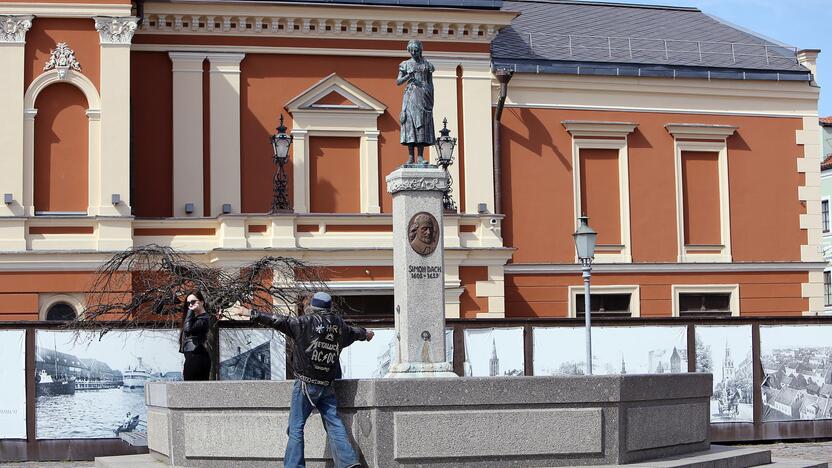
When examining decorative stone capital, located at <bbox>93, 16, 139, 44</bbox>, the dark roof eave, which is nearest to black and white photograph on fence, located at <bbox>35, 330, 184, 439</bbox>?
decorative stone capital, located at <bbox>93, 16, 139, 44</bbox>

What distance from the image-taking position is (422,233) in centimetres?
1552

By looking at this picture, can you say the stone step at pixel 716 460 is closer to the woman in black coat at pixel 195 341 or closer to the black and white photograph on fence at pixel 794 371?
the woman in black coat at pixel 195 341

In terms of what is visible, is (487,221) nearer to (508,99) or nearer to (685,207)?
(508,99)

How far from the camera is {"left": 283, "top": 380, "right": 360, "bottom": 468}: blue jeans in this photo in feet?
40.2

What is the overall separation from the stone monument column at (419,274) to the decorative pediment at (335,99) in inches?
569

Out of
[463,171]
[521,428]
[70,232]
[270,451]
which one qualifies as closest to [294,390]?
[270,451]

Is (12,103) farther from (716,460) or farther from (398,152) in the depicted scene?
(716,460)

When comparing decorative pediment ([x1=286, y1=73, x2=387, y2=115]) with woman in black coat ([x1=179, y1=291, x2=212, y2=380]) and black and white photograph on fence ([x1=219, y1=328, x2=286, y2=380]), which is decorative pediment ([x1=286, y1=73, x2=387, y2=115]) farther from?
woman in black coat ([x1=179, y1=291, x2=212, y2=380])

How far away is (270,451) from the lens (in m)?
12.8

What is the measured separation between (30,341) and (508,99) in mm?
14914

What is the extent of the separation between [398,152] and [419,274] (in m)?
15.1

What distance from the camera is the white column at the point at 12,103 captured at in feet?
87.8

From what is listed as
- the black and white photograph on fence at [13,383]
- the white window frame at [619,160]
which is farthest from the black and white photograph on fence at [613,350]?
the white window frame at [619,160]

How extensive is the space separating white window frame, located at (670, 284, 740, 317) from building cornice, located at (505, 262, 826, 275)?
1.17ft
